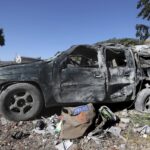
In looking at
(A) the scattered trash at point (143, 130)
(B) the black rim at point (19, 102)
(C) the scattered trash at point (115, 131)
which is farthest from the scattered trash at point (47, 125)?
(A) the scattered trash at point (143, 130)

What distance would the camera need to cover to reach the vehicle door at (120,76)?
6508mm

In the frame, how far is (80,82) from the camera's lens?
20.4 feet

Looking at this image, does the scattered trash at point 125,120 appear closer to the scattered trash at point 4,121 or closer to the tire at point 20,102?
the tire at point 20,102

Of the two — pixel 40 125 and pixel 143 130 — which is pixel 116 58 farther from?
pixel 40 125

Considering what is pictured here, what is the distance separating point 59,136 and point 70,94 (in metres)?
1.20

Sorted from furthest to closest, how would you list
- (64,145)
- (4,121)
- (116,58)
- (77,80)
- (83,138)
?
(116,58)
(77,80)
(4,121)
(83,138)
(64,145)

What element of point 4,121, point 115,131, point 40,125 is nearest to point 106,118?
point 115,131

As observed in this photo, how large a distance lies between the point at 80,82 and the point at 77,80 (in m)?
0.08

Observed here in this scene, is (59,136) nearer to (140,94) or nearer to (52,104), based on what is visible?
(52,104)

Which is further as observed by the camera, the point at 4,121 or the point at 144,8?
the point at 144,8

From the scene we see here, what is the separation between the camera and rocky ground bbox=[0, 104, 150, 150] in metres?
4.83

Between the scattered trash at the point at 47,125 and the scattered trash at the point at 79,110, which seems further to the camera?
the scattered trash at the point at 79,110

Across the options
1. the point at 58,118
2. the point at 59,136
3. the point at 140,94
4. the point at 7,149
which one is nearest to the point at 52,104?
the point at 58,118

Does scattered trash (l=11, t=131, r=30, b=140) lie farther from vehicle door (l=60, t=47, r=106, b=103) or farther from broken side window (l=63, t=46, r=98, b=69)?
broken side window (l=63, t=46, r=98, b=69)
